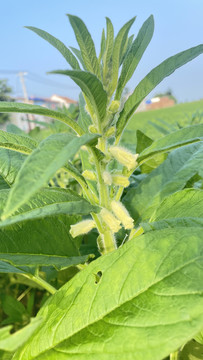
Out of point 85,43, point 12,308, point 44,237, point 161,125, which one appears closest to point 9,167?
point 44,237

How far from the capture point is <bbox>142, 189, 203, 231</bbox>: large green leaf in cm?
52

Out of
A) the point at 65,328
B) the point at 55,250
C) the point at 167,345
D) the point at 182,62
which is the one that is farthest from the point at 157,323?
the point at 182,62

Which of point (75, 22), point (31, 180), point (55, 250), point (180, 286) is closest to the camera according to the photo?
point (31, 180)

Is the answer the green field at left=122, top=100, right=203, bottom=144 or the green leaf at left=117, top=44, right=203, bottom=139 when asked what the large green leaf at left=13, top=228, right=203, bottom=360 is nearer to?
the green leaf at left=117, top=44, right=203, bottom=139

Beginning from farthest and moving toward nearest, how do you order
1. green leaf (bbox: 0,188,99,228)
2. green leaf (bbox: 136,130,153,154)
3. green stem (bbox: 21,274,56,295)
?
green leaf (bbox: 136,130,153,154) < green stem (bbox: 21,274,56,295) < green leaf (bbox: 0,188,99,228)

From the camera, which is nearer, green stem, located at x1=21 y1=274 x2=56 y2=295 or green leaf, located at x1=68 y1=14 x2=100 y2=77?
green leaf, located at x1=68 y1=14 x2=100 y2=77

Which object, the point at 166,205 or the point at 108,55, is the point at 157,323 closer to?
the point at 166,205

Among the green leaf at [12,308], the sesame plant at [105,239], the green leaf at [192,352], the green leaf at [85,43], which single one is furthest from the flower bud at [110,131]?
the green leaf at [12,308]

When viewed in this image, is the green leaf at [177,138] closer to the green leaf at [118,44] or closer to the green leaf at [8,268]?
the green leaf at [118,44]

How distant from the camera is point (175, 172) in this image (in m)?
0.77

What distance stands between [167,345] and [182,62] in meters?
0.40

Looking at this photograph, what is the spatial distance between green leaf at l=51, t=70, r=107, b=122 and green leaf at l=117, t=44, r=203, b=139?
0.07 meters

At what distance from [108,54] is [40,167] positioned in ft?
1.22

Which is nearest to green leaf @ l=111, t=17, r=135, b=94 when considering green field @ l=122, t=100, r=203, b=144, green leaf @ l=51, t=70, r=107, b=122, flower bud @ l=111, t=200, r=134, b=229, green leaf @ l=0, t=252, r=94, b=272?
green leaf @ l=51, t=70, r=107, b=122
